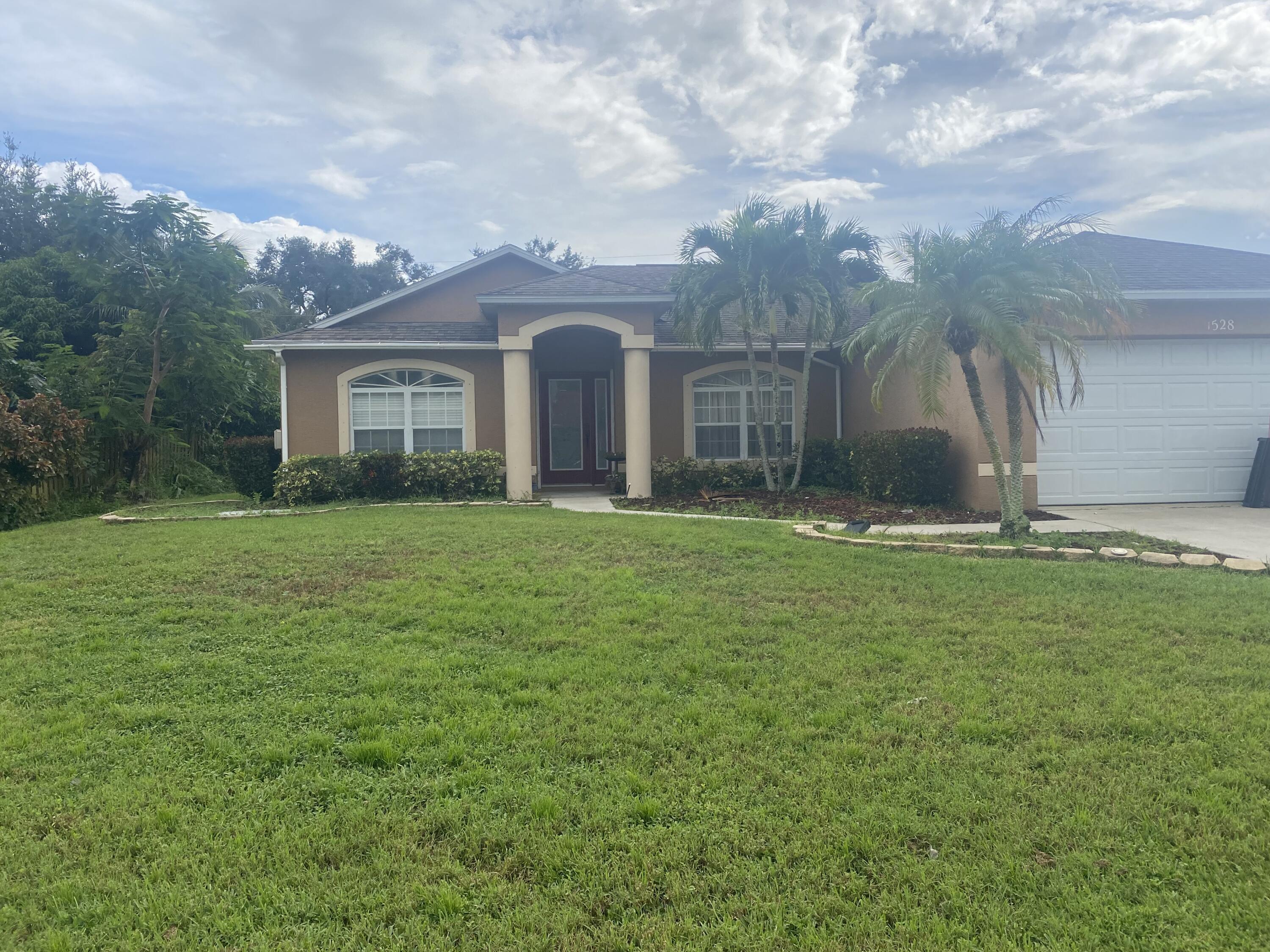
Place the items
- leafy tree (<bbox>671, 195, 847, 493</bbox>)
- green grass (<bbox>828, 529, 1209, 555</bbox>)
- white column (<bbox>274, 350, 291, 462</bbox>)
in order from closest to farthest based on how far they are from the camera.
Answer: green grass (<bbox>828, 529, 1209, 555</bbox>), leafy tree (<bbox>671, 195, 847, 493</bbox>), white column (<bbox>274, 350, 291, 462</bbox>)

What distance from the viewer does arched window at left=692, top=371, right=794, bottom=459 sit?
1598cm

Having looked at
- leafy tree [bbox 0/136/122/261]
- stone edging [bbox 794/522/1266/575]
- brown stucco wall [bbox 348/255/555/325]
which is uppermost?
leafy tree [bbox 0/136/122/261]

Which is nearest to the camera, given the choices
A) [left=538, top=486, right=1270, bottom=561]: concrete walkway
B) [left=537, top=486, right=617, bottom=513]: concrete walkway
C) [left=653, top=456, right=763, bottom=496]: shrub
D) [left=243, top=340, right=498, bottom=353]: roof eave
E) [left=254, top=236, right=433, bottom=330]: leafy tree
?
[left=538, top=486, right=1270, bottom=561]: concrete walkway

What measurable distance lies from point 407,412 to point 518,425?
2942mm

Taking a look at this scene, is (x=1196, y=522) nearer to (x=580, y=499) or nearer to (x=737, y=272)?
(x=737, y=272)

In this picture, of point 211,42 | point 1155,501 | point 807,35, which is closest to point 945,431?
point 1155,501

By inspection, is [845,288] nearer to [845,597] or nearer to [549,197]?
[845,597]

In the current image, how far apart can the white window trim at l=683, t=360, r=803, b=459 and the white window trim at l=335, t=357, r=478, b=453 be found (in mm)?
4296

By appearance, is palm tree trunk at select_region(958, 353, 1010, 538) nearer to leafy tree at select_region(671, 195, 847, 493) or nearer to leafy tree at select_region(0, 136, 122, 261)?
leafy tree at select_region(671, 195, 847, 493)

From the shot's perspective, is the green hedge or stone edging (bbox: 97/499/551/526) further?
the green hedge

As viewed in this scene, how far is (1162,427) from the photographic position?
450 inches

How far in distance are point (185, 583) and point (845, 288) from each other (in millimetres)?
10965

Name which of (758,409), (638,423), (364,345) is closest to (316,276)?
(364,345)

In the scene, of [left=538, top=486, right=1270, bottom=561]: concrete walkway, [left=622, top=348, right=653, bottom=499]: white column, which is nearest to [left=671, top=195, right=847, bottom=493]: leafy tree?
[left=622, top=348, right=653, bottom=499]: white column
